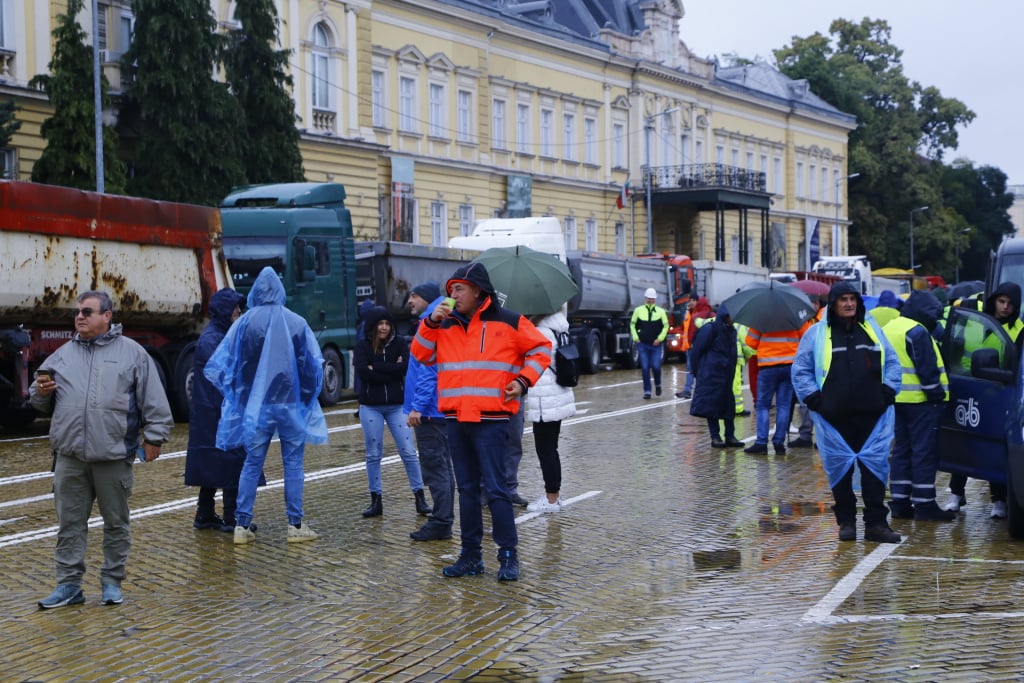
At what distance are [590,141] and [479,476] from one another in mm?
48213

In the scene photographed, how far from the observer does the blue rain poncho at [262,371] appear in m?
10.0

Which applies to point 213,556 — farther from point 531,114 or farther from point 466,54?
point 531,114

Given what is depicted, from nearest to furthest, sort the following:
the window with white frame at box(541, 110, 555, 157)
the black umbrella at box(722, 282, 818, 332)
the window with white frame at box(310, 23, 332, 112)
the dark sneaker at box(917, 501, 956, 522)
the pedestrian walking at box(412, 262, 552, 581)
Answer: the pedestrian walking at box(412, 262, 552, 581), the dark sneaker at box(917, 501, 956, 522), the black umbrella at box(722, 282, 818, 332), the window with white frame at box(310, 23, 332, 112), the window with white frame at box(541, 110, 555, 157)

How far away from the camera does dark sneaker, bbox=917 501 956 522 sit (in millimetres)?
11000

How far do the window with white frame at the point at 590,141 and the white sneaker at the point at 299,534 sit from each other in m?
46.5

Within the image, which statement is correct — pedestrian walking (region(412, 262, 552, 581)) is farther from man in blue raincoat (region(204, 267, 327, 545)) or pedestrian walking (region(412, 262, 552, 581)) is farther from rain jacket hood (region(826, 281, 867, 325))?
rain jacket hood (region(826, 281, 867, 325))

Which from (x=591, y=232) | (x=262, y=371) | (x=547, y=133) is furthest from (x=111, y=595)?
(x=591, y=232)

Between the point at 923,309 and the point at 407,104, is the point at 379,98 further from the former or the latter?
the point at 923,309

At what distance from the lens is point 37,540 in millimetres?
10391

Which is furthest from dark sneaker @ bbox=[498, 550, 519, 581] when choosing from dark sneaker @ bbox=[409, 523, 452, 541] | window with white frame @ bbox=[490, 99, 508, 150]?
window with white frame @ bbox=[490, 99, 508, 150]

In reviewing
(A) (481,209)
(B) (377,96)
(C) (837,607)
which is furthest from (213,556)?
(A) (481,209)

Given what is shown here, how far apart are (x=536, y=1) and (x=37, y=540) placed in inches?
1890

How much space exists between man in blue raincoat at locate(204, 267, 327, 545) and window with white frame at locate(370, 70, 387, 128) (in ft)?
112

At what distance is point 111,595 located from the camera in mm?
8117
